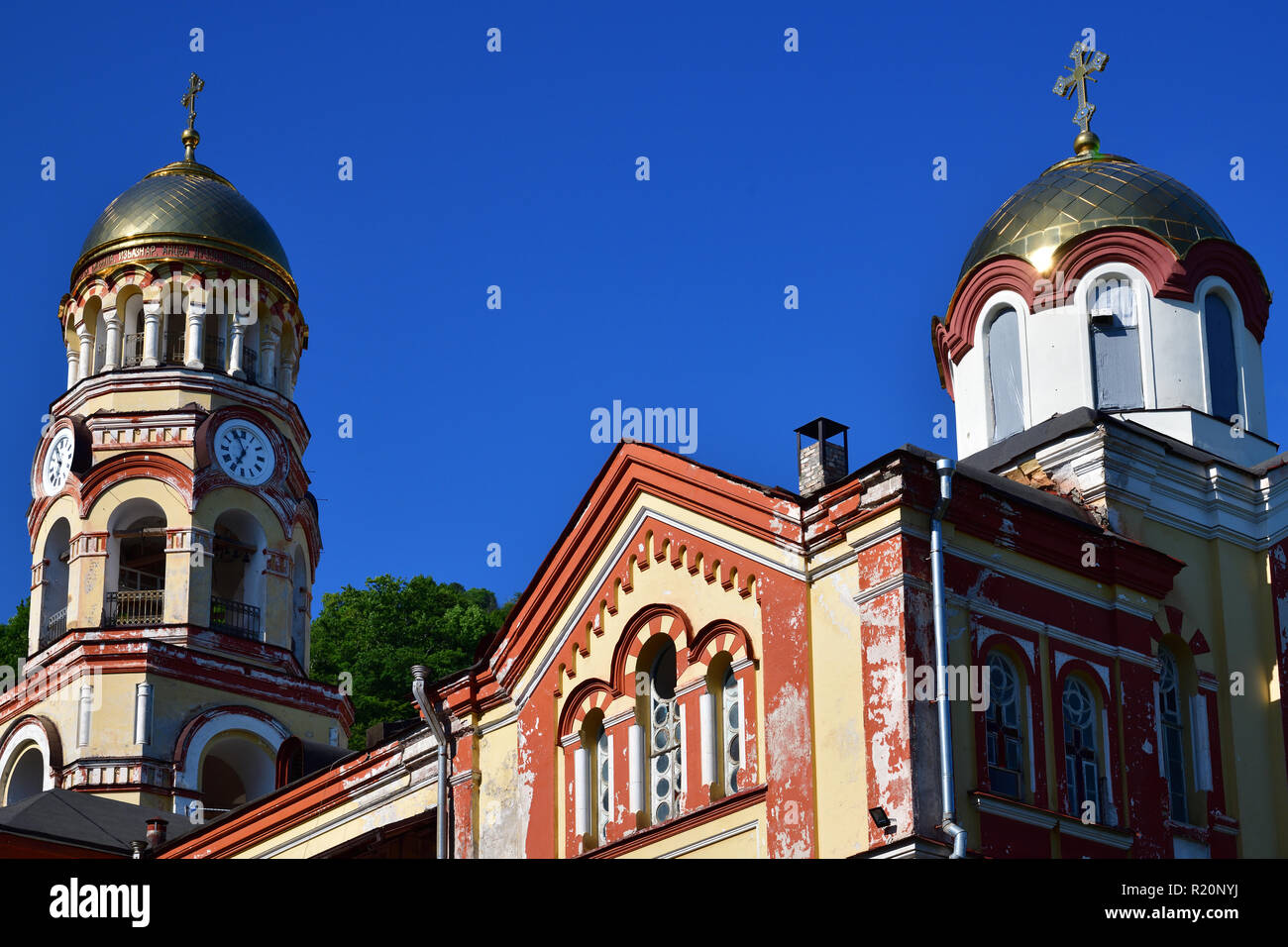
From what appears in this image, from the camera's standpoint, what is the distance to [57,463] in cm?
3950

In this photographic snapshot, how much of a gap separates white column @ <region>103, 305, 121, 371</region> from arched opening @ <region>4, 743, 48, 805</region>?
24.0 feet

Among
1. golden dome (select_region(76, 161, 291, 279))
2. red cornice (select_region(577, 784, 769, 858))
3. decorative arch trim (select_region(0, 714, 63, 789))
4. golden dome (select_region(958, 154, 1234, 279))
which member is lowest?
red cornice (select_region(577, 784, 769, 858))

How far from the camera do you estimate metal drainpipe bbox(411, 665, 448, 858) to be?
24984 millimetres

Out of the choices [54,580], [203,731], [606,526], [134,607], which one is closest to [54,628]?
[54,580]

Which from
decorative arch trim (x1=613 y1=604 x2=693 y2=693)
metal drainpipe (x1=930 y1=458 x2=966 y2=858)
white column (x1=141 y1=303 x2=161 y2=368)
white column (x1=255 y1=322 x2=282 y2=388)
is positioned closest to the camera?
metal drainpipe (x1=930 y1=458 x2=966 y2=858)

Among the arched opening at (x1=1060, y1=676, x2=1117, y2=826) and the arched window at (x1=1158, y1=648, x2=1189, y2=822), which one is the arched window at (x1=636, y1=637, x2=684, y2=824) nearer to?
the arched opening at (x1=1060, y1=676, x2=1117, y2=826)

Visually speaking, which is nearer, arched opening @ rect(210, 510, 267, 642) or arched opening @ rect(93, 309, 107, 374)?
arched opening @ rect(210, 510, 267, 642)

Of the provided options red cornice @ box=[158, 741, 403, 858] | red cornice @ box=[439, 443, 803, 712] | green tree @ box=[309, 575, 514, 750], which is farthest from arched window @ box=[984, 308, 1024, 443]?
green tree @ box=[309, 575, 514, 750]

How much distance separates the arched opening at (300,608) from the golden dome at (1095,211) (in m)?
16.9

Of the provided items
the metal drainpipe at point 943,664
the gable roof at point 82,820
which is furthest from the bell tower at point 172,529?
the metal drainpipe at point 943,664

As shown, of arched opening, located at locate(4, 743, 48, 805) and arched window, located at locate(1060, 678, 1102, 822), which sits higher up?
arched opening, located at locate(4, 743, 48, 805)
